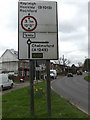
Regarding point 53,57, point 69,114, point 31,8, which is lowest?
point 69,114

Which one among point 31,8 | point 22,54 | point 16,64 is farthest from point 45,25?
point 16,64

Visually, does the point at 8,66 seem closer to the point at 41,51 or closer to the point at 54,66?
the point at 41,51

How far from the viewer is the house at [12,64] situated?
57.4 meters

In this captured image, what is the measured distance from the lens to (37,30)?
7070 mm

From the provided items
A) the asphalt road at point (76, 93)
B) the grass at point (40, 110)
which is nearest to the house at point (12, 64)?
the asphalt road at point (76, 93)

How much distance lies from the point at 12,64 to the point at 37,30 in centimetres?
5244

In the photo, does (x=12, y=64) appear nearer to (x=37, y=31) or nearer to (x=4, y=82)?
(x=4, y=82)

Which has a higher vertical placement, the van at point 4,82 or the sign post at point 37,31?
the sign post at point 37,31

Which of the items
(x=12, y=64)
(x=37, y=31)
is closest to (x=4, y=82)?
(x=37, y=31)

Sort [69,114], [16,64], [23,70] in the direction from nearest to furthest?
[69,114] → [16,64] → [23,70]

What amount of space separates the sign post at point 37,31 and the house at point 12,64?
1916 inches

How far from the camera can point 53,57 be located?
280 inches

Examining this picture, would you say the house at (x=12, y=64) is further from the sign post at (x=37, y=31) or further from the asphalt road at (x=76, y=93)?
the sign post at (x=37, y=31)

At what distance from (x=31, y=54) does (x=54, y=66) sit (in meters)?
110
